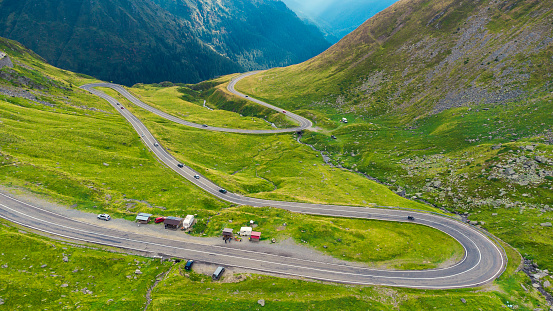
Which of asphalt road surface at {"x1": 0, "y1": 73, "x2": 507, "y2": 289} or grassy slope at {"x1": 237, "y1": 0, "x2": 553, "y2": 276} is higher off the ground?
grassy slope at {"x1": 237, "y1": 0, "x2": 553, "y2": 276}

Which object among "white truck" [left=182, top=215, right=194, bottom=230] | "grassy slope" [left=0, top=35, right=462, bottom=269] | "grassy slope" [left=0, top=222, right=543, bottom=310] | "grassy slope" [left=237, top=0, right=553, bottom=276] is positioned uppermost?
"grassy slope" [left=237, top=0, right=553, bottom=276]

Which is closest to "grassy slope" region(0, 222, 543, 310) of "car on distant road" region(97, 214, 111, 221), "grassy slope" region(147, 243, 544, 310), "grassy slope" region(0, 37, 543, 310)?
"grassy slope" region(147, 243, 544, 310)

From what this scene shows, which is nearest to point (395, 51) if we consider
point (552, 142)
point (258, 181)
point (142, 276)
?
point (552, 142)

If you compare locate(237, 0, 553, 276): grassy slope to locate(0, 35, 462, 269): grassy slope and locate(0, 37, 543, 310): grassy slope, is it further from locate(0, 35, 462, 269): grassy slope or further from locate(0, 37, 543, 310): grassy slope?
locate(0, 37, 543, 310): grassy slope

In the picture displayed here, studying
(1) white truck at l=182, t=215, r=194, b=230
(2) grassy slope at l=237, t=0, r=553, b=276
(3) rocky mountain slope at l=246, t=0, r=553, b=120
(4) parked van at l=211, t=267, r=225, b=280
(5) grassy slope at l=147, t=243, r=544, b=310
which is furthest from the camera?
(3) rocky mountain slope at l=246, t=0, r=553, b=120

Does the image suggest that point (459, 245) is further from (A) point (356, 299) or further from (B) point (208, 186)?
(B) point (208, 186)

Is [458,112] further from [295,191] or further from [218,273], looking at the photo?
[218,273]

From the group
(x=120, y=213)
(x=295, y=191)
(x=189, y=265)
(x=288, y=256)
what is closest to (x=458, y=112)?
(x=295, y=191)

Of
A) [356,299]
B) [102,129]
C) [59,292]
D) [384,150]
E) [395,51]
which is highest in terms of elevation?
[395,51]
